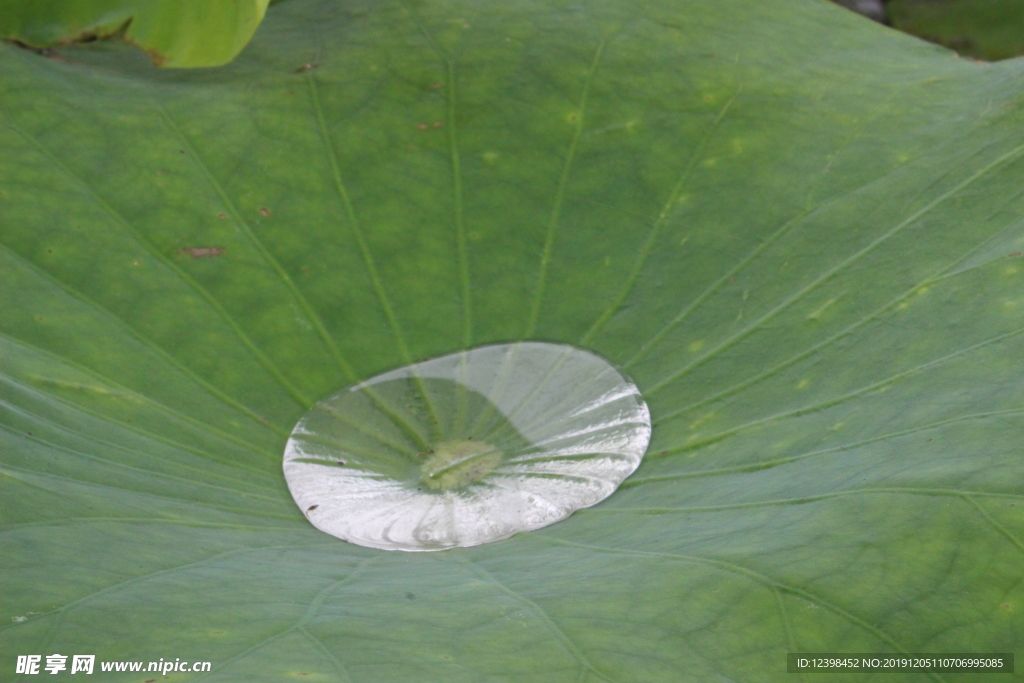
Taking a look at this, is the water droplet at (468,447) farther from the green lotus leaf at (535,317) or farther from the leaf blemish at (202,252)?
the leaf blemish at (202,252)

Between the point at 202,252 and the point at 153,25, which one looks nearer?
the point at 202,252

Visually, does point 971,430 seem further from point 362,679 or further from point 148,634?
point 148,634

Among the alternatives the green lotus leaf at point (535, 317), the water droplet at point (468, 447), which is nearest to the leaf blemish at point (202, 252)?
the green lotus leaf at point (535, 317)

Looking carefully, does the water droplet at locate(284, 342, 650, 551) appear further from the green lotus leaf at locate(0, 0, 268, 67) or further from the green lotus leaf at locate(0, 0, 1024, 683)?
the green lotus leaf at locate(0, 0, 268, 67)

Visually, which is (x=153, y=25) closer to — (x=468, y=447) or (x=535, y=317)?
(x=535, y=317)

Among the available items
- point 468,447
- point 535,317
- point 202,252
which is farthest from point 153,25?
point 468,447
